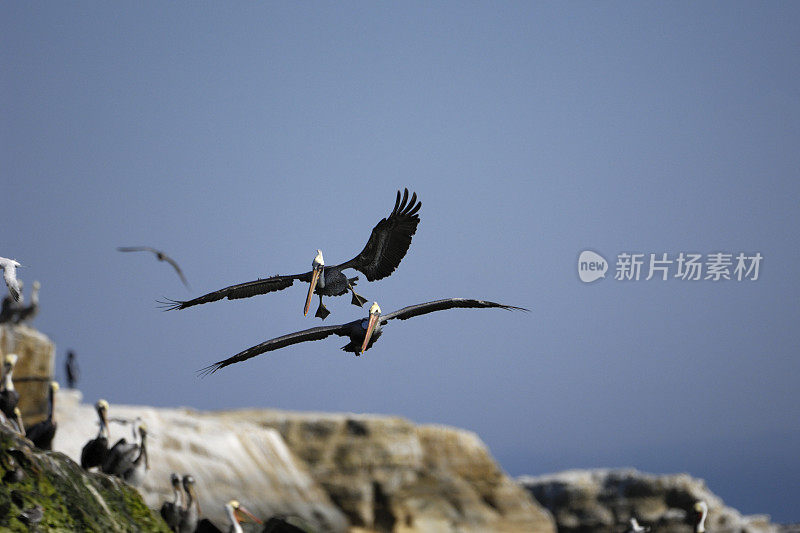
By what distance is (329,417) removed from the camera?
30953mm

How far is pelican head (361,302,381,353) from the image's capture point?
356 inches

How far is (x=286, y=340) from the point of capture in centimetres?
873

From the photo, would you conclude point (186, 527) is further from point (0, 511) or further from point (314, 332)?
point (314, 332)

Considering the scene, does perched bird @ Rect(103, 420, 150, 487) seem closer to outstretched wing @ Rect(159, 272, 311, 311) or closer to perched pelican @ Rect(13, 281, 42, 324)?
outstretched wing @ Rect(159, 272, 311, 311)

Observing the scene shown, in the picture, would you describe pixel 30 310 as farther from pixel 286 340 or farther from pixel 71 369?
pixel 286 340

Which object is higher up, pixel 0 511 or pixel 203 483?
pixel 0 511

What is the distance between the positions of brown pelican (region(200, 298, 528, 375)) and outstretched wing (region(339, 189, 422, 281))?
0.39 m

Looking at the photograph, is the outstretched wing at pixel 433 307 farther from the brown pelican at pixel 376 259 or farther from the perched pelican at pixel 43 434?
the perched pelican at pixel 43 434

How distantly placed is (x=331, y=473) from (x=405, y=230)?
70.2ft

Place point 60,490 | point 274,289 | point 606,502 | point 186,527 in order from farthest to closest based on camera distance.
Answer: point 606,502 < point 186,527 < point 60,490 < point 274,289

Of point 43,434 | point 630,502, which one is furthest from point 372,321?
point 630,502

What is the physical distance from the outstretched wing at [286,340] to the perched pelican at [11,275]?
1545 mm

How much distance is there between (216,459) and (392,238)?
59.8ft

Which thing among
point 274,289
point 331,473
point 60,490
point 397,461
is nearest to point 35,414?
point 331,473
